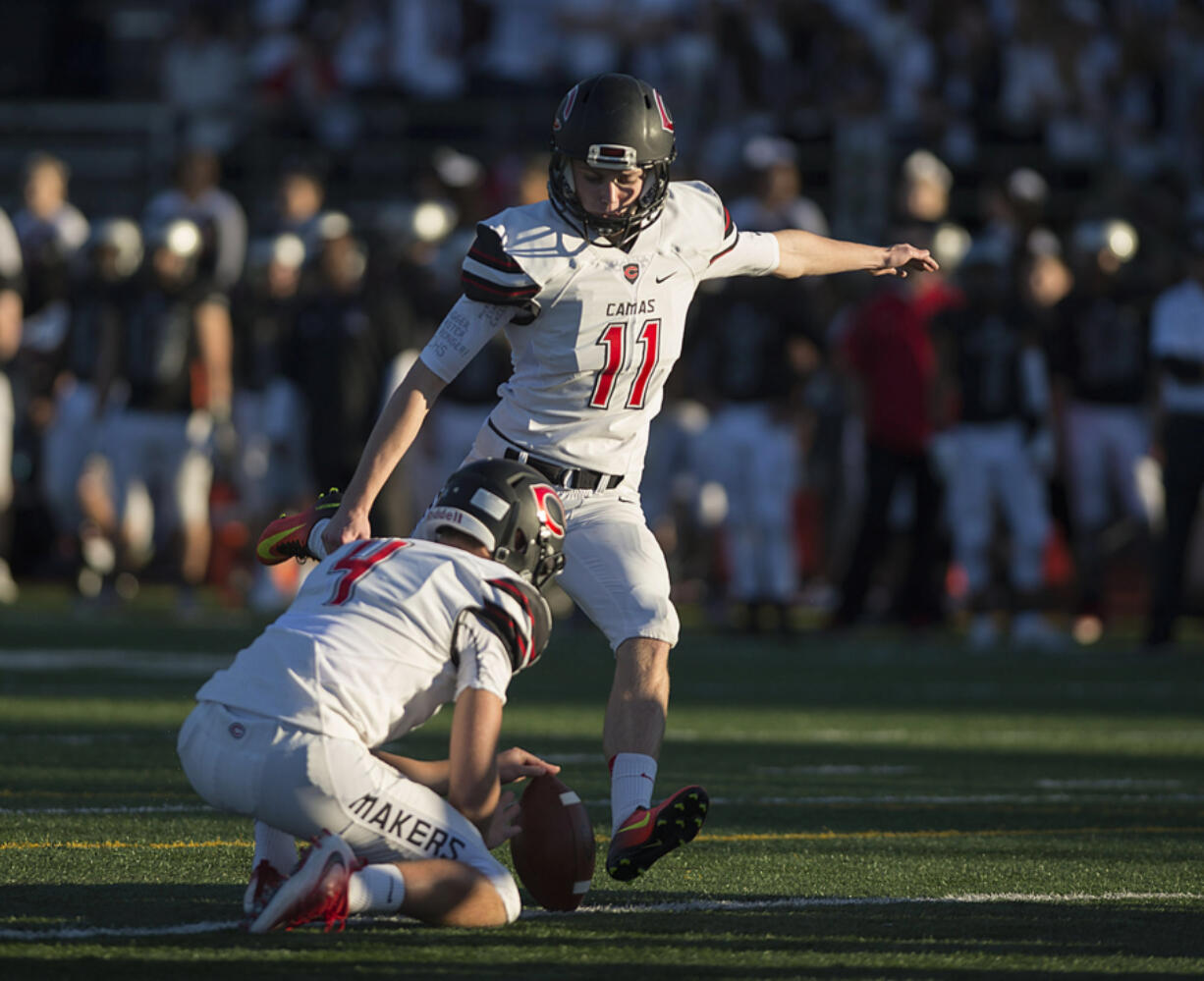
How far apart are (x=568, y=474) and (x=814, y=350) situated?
806 cm

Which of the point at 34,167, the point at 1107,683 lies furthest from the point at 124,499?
the point at 1107,683

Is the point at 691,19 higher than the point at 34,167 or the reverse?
higher

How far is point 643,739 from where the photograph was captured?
17.7 feet

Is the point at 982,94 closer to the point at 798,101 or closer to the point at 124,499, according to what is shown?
the point at 798,101

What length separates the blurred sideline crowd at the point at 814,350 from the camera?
43.9 ft

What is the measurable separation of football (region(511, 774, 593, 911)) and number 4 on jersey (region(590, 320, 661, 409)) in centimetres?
116

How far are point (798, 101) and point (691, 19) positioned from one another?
1.14 m

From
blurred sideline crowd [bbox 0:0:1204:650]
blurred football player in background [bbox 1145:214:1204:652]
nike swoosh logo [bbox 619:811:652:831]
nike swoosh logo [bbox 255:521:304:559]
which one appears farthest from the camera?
blurred sideline crowd [bbox 0:0:1204:650]

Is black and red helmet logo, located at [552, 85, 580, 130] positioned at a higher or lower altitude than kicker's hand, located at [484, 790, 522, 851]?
higher

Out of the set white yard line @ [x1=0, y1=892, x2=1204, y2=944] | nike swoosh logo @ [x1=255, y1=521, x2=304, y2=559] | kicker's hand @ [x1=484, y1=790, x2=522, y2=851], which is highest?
nike swoosh logo @ [x1=255, y1=521, x2=304, y2=559]

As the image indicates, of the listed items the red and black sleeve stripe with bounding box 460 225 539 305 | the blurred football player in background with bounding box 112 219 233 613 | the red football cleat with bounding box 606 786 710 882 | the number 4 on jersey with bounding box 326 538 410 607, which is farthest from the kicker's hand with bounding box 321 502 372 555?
the blurred football player in background with bounding box 112 219 233 613

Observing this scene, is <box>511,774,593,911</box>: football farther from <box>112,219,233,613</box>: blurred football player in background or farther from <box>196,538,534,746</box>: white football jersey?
<box>112,219,233,613</box>: blurred football player in background

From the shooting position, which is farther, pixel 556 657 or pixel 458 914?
pixel 556 657

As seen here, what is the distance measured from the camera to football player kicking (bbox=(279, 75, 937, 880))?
548 centimetres
